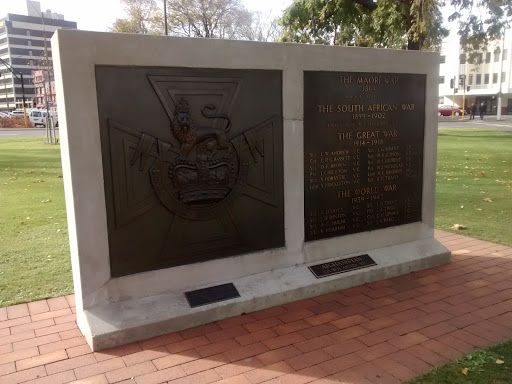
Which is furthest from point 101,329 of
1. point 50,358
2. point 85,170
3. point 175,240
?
point 85,170

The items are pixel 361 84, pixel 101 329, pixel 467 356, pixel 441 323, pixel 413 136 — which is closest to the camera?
pixel 467 356

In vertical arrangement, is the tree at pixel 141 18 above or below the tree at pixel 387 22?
above

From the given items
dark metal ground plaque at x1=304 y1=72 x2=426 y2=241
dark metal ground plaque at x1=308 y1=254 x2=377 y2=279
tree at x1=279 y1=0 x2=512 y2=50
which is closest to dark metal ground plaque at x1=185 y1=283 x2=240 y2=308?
dark metal ground plaque at x1=308 y1=254 x2=377 y2=279

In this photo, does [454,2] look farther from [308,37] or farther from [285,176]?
[285,176]

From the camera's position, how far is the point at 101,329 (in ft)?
12.2

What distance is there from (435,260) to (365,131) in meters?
1.85

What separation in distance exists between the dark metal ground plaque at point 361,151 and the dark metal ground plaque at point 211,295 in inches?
43.4

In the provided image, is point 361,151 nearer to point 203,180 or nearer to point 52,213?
point 203,180

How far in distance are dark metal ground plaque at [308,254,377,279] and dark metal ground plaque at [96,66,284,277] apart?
60 cm

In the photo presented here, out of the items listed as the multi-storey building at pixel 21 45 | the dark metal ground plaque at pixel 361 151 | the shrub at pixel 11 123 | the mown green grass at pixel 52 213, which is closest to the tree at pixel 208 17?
the shrub at pixel 11 123

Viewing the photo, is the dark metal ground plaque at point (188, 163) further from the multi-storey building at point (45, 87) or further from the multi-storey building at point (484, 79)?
the multi-storey building at point (484, 79)

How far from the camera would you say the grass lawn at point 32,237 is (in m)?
5.05

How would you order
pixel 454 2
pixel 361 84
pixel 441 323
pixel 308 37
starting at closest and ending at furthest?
1. pixel 441 323
2. pixel 361 84
3. pixel 454 2
4. pixel 308 37

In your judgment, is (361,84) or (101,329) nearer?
(101,329)
